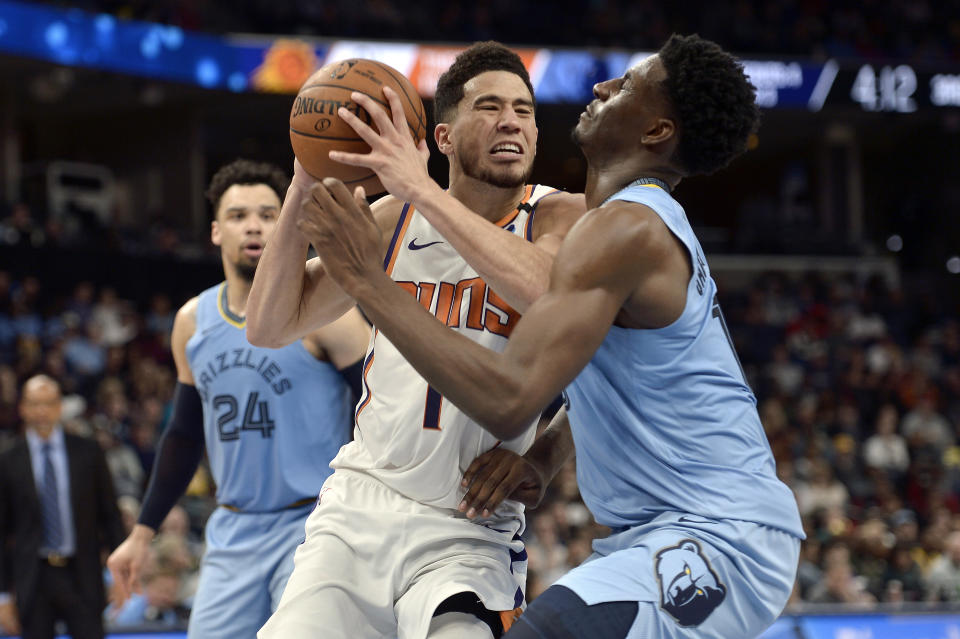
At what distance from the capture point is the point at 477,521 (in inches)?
114

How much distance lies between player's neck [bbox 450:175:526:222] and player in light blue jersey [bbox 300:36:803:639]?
43 centimetres

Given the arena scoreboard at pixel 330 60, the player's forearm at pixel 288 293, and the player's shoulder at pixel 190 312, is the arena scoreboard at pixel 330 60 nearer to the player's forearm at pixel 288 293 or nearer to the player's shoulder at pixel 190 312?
the player's shoulder at pixel 190 312

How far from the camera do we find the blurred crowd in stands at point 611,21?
1719cm

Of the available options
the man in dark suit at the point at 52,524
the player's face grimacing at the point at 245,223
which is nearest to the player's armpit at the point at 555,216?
the player's face grimacing at the point at 245,223

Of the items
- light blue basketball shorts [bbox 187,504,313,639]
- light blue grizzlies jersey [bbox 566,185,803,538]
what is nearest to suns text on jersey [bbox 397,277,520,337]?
light blue grizzlies jersey [bbox 566,185,803,538]

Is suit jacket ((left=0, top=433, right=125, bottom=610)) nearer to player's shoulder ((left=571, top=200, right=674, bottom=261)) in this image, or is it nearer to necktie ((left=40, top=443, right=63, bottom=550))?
necktie ((left=40, top=443, right=63, bottom=550))

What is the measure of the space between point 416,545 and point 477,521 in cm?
18

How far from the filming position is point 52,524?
6.61 meters

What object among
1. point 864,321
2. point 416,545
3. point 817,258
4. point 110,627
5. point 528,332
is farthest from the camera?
point 817,258

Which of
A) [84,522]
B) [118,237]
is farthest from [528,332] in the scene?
[118,237]

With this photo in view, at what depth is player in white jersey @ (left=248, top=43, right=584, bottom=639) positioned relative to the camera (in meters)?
2.60

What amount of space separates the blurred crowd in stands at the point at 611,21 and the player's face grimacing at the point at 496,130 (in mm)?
14116

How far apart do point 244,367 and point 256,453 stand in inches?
13.0

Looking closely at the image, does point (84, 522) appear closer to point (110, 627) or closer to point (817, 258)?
point (110, 627)
